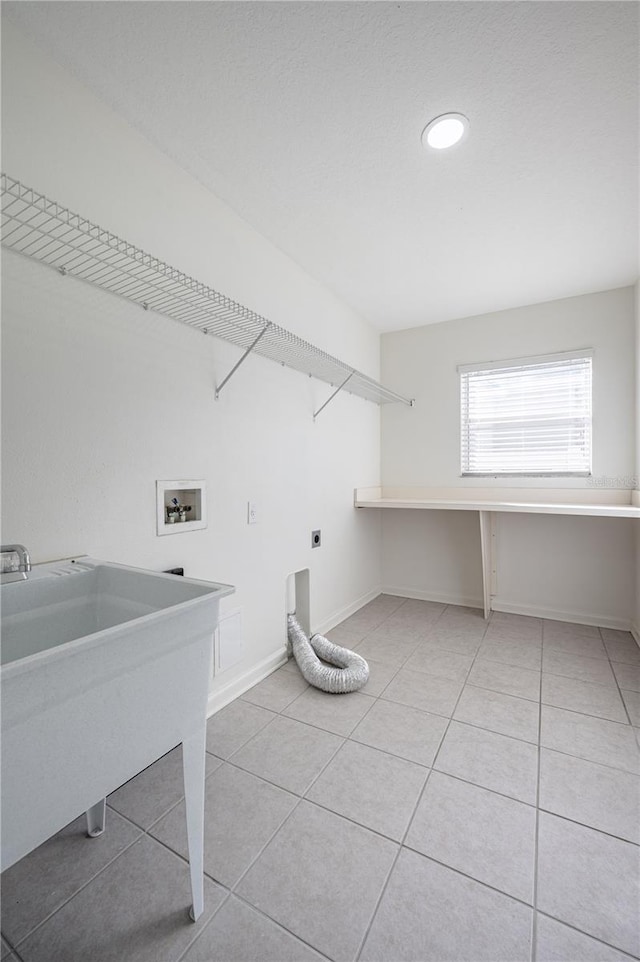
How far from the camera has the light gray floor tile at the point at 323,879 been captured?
0.96m

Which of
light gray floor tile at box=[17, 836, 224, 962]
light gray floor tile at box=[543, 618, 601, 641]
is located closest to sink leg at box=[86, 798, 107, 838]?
light gray floor tile at box=[17, 836, 224, 962]

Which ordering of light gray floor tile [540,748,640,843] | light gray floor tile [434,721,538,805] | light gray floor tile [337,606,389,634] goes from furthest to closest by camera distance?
light gray floor tile [337,606,389,634] → light gray floor tile [434,721,538,805] → light gray floor tile [540,748,640,843]

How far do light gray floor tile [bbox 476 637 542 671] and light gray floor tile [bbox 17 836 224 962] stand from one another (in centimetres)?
178

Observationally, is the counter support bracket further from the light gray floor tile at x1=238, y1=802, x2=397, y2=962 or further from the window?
the light gray floor tile at x1=238, y1=802, x2=397, y2=962

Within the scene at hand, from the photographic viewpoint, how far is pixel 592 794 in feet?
4.41

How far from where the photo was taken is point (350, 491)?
3072 mm

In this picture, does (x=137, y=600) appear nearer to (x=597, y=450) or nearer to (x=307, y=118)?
(x=307, y=118)

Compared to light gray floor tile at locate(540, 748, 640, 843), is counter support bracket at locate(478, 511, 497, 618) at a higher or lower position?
higher

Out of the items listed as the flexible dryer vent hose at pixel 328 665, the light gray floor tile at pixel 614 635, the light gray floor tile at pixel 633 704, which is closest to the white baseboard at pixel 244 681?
the flexible dryer vent hose at pixel 328 665

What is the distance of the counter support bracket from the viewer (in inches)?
115

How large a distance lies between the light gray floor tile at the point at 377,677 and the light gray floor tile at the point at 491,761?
16.2 inches

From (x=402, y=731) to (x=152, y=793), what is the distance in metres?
0.97

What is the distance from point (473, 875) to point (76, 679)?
1164 mm

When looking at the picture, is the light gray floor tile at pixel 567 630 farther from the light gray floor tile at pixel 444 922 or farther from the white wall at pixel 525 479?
the light gray floor tile at pixel 444 922
